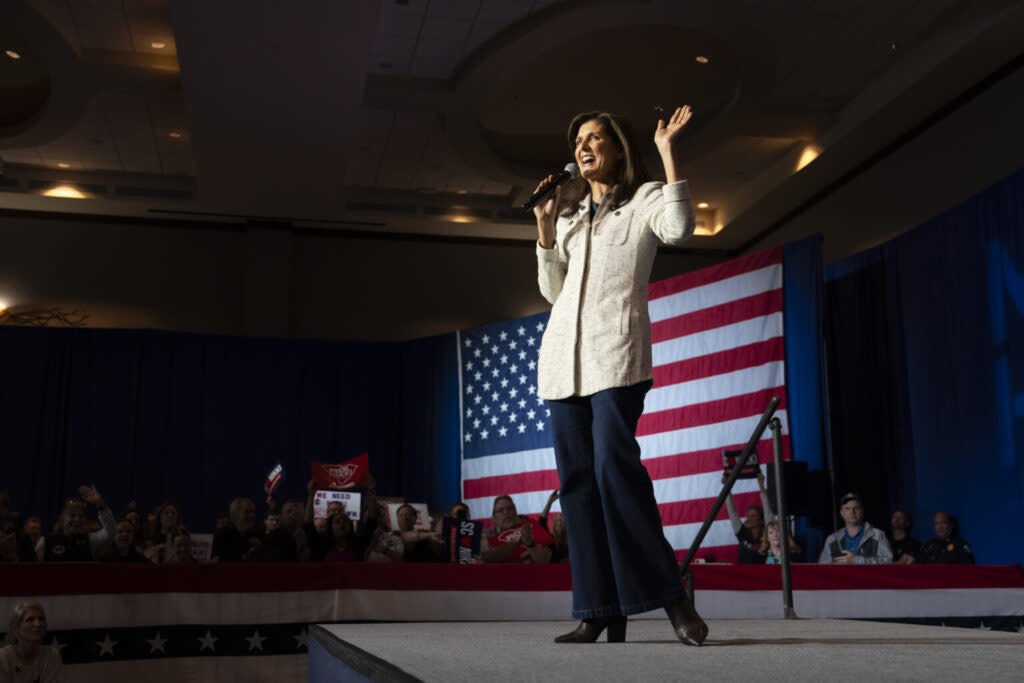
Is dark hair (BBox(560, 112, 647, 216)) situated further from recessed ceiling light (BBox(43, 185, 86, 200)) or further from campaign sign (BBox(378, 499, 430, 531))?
recessed ceiling light (BBox(43, 185, 86, 200))

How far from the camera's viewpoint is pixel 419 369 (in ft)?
34.8

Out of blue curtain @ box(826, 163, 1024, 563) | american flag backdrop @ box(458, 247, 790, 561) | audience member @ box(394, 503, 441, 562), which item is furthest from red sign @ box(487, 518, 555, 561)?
blue curtain @ box(826, 163, 1024, 563)

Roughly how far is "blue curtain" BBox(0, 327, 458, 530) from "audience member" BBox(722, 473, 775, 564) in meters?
3.74

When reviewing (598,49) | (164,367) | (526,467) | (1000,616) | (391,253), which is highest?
(598,49)

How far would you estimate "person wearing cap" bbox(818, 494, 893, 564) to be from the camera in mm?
6270

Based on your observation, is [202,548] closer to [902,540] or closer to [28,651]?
[28,651]

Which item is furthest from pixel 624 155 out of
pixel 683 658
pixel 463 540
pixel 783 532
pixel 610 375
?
pixel 463 540

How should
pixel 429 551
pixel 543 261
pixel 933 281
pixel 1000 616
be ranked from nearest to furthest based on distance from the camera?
pixel 543 261, pixel 1000 616, pixel 429 551, pixel 933 281

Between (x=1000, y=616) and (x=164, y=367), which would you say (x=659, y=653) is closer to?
(x=1000, y=616)

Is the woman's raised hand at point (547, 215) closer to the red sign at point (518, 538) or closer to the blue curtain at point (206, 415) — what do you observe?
the red sign at point (518, 538)

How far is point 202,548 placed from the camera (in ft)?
20.2

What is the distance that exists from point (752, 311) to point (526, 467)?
2795 mm

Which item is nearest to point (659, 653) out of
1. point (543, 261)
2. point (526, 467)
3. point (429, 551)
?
point (543, 261)

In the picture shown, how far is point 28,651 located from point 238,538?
2.74m
